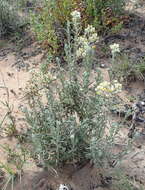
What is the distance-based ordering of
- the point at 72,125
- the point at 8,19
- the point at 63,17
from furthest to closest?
the point at 8,19 → the point at 63,17 → the point at 72,125

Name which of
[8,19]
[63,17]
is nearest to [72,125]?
[63,17]

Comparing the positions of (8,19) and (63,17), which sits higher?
(63,17)

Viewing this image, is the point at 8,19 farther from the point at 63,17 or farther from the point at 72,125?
the point at 72,125

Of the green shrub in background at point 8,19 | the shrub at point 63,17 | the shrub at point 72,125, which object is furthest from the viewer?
the green shrub in background at point 8,19

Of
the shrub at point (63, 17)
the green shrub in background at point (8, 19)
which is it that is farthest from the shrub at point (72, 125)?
the green shrub in background at point (8, 19)

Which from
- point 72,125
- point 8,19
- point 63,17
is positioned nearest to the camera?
point 72,125

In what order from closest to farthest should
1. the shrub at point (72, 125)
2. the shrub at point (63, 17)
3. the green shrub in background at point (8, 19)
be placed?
the shrub at point (72, 125) → the shrub at point (63, 17) → the green shrub in background at point (8, 19)

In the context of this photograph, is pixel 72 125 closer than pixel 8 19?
Yes

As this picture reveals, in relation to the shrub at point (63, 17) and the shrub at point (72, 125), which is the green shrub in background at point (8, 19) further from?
the shrub at point (72, 125)

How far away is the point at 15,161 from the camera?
2807 millimetres

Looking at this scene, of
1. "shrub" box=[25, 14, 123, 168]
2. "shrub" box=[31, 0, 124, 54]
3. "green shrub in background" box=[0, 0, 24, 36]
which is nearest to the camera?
"shrub" box=[25, 14, 123, 168]

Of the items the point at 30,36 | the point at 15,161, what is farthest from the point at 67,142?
the point at 30,36

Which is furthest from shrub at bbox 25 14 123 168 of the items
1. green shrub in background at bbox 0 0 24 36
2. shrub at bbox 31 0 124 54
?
green shrub in background at bbox 0 0 24 36

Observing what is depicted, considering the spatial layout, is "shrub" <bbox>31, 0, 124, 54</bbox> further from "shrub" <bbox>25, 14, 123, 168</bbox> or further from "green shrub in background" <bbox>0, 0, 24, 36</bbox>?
"shrub" <bbox>25, 14, 123, 168</bbox>
